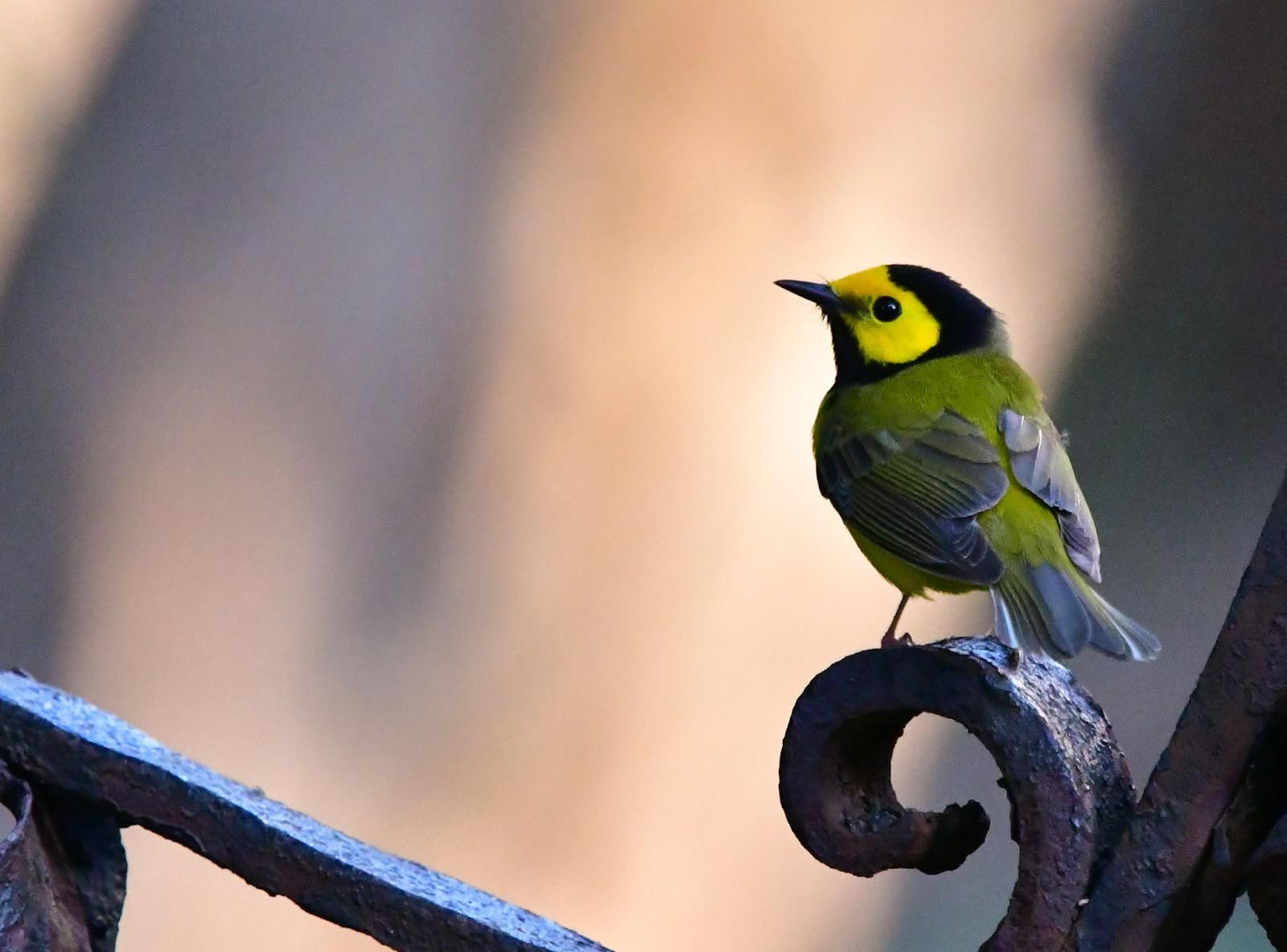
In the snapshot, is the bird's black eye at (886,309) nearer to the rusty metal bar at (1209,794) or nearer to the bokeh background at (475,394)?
the bokeh background at (475,394)

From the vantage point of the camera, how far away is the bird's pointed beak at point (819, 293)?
1.87m

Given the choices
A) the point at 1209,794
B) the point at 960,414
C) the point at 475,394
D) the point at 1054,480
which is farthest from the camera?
the point at 475,394

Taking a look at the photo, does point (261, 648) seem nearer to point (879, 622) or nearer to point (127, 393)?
point (127, 393)

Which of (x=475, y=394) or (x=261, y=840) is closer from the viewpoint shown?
(x=261, y=840)

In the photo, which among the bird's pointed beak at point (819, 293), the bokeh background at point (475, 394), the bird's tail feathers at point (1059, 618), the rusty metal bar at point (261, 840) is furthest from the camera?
the bokeh background at point (475, 394)

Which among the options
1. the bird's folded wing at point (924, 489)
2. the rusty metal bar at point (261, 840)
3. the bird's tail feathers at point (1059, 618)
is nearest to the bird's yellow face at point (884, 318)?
the bird's folded wing at point (924, 489)

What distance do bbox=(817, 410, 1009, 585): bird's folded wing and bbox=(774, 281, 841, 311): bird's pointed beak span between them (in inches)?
8.2

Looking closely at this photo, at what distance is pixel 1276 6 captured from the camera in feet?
10.2

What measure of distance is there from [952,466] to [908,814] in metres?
0.89

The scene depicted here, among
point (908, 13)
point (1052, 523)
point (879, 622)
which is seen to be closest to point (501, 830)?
point (879, 622)

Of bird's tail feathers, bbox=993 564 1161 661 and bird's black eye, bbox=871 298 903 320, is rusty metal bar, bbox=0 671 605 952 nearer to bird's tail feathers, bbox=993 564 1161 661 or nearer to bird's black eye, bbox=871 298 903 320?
bird's tail feathers, bbox=993 564 1161 661

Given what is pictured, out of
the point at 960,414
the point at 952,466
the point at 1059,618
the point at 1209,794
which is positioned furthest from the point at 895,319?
the point at 1209,794

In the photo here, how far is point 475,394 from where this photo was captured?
240 cm

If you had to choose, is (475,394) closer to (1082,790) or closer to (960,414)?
(960,414)
